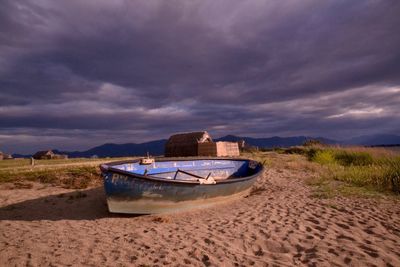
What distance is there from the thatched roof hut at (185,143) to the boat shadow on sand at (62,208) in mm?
13683

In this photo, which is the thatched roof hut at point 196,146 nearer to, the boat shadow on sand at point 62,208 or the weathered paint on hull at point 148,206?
the boat shadow on sand at point 62,208

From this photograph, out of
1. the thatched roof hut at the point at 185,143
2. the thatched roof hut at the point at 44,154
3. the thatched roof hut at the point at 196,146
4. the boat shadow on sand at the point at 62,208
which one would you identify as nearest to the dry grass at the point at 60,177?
the boat shadow on sand at the point at 62,208

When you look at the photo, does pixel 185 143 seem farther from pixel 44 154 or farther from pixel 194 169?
pixel 44 154

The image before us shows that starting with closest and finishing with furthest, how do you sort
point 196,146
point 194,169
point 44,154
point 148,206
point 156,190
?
point 156,190, point 148,206, point 194,169, point 196,146, point 44,154

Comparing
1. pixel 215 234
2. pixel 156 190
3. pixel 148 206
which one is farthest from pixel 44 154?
pixel 215 234

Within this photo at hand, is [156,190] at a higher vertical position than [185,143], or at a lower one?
lower

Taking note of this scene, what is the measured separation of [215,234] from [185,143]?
19100 millimetres

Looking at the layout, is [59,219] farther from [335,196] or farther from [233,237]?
[335,196]

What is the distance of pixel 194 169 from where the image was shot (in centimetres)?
1219

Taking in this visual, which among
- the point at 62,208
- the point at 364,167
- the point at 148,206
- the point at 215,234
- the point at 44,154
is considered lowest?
the point at 215,234

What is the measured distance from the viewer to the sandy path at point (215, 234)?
507cm

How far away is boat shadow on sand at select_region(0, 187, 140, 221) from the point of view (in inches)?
338

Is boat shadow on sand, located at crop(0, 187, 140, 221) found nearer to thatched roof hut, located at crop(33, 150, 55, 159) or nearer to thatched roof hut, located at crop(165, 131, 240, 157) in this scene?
thatched roof hut, located at crop(165, 131, 240, 157)

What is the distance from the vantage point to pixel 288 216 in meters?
7.54
